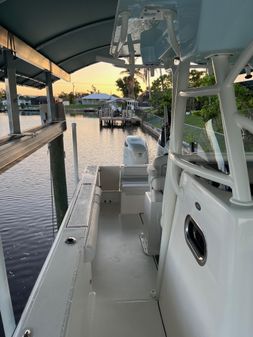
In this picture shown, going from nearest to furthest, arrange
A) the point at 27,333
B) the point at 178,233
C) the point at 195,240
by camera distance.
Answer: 1. the point at 27,333
2. the point at 195,240
3. the point at 178,233

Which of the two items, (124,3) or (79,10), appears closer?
(124,3)

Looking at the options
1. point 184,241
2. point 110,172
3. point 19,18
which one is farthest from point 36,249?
point 184,241

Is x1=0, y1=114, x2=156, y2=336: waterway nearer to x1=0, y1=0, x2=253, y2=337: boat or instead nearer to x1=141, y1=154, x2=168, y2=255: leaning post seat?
x1=141, y1=154, x2=168, y2=255: leaning post seat

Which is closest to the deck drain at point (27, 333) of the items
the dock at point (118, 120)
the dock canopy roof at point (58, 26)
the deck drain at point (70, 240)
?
the deck drain at point (70, 240)

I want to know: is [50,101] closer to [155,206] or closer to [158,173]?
[158,173]

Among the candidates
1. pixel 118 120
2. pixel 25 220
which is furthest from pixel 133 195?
pixel 118 120

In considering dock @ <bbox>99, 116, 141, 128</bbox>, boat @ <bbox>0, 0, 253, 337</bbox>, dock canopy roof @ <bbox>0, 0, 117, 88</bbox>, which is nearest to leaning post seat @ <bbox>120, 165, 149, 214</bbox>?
boat @ <bbox>0, 0, 253, 337</bbox>

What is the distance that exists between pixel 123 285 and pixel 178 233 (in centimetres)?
84

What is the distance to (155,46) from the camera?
5.01ft

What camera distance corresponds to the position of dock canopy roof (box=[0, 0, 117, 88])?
2.22 meters

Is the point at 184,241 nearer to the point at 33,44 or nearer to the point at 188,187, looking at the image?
the point at 188,187

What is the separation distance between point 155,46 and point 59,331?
136 cm

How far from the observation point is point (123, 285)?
211 centimetres

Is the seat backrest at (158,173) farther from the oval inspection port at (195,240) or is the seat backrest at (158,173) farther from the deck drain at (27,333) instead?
the deck drain at (27,333)
